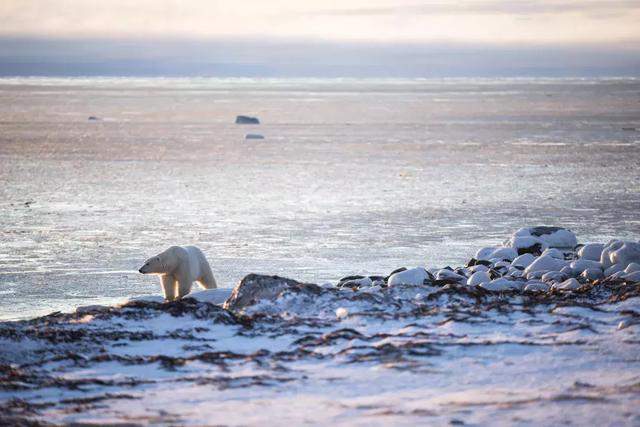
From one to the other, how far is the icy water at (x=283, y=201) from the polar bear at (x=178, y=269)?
1.77ft

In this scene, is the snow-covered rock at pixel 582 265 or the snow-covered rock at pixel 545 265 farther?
the snow-covered rock at pixel 545 265

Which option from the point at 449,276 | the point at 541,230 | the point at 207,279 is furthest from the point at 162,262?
the point at 541,230

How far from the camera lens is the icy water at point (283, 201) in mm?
10664

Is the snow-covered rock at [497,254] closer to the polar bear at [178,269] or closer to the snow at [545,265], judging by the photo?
Answer: the snow at [545,265]

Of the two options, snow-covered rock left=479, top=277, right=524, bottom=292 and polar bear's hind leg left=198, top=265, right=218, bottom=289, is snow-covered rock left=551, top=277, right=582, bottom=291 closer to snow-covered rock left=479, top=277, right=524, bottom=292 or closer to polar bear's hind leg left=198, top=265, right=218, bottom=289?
snow-covered rock left=479, top=277, right=524, bottom=292

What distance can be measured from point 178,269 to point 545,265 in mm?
3539

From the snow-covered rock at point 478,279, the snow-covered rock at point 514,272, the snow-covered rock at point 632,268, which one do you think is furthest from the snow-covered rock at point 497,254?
the snow-covered rock at point 632,268

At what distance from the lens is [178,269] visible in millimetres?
9109

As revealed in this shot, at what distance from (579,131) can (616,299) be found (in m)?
28.7

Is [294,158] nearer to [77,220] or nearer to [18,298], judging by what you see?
[77,220]

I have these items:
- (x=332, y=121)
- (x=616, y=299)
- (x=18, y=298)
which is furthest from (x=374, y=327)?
(x=332, y=121)

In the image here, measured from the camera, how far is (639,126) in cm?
3675

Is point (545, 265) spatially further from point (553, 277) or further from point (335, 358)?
point (335, 358)

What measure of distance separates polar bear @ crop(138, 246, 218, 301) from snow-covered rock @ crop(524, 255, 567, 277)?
3.12 metres
